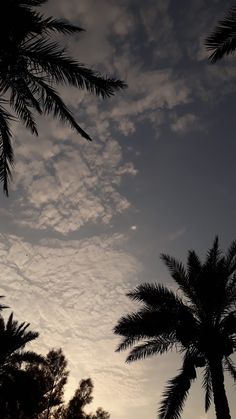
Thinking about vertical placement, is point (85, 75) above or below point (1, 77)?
above

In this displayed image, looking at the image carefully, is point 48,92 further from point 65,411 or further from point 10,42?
point 65,411

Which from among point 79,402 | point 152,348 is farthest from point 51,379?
point 152,348

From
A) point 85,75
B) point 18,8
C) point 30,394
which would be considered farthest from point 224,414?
point 18,8

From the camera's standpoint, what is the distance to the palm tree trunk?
10.8 meters

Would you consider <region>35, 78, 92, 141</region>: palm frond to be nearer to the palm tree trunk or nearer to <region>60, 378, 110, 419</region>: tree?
the palm tree trunk

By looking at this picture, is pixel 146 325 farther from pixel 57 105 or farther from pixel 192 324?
pixel 57 105

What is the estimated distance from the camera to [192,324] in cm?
1204

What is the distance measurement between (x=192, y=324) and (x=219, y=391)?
204 centimetres

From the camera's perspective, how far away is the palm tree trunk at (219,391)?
10844 millimetres

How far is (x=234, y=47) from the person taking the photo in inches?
287

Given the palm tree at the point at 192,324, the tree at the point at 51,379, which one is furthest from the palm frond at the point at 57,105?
the tree at the point at 51,379

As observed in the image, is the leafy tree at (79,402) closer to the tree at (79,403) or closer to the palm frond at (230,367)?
the tree at (79,403)

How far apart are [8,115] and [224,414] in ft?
32.7

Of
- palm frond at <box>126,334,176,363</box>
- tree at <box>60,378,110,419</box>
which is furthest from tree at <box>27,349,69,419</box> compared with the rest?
palm frond at <box>126,334,176,363</box>
